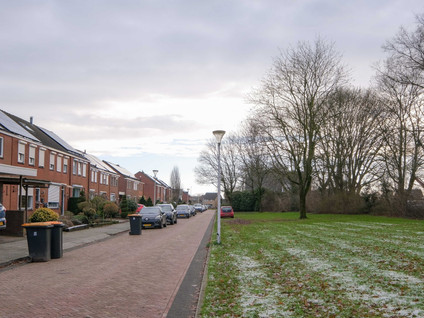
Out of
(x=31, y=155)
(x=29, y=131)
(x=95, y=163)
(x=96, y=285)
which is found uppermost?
(x=29, y=131)

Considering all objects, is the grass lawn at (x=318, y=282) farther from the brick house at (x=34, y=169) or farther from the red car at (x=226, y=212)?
the red car at (x=226, y=212)

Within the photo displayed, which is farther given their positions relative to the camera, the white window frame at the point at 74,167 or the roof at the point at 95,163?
the roof at the point at 95,163

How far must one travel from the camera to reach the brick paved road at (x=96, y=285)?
Answer: 22.6 ft

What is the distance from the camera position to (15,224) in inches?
756

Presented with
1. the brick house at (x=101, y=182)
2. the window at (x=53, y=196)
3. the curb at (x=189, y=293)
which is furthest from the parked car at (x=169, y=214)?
the curb at (x=189, y=293)

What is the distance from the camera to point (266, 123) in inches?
1411

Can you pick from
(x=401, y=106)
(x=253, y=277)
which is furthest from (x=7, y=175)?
(x=401, y=106)

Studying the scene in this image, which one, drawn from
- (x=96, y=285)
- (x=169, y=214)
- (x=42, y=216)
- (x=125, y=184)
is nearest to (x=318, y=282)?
(x=96, y=285)

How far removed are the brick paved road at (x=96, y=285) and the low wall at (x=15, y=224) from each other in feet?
19.4

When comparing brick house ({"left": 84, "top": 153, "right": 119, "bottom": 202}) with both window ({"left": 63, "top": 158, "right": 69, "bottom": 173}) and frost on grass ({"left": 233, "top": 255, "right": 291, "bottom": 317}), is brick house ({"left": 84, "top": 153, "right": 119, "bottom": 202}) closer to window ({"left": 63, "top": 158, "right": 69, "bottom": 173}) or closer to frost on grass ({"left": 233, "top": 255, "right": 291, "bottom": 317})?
window ({"left": 63, "top": 158, "right": 69, "bottom": 173})

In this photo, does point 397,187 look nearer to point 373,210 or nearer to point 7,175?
point 373,210

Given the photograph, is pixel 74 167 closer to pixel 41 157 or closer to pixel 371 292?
pixel 41 157

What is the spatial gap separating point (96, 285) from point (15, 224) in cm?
1221

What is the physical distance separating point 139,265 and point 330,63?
2719 cm
